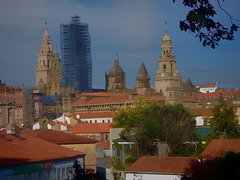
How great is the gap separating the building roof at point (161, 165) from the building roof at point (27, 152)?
362 cm

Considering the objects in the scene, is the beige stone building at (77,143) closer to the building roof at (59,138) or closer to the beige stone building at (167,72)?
the building roof at (59,138)

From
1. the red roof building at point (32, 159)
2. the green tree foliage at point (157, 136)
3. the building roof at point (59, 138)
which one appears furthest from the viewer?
the green tree foliage at point (157, 136)

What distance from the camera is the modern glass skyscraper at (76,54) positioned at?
7436 inches

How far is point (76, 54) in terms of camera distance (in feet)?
620

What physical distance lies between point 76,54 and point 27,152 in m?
163

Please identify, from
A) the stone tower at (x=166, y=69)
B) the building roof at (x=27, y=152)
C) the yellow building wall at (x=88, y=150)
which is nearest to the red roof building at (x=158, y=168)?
the building roof at (x=27, y=152)

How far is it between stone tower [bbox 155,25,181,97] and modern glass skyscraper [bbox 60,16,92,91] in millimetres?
41424

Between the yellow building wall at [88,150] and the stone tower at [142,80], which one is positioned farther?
the stone tower at [142,80]

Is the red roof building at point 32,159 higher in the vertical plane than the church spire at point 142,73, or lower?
lower

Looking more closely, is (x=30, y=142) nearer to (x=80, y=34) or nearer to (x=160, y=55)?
(x=160, y=55)

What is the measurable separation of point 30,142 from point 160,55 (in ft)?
411

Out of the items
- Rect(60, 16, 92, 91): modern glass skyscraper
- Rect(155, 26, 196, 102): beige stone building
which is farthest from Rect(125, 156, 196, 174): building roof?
Rect(60, 16, 92, 91): modern glass skyscraper

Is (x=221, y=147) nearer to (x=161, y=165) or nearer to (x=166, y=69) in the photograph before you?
(x=161, y=165)

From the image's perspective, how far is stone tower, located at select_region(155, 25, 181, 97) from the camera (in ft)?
498
